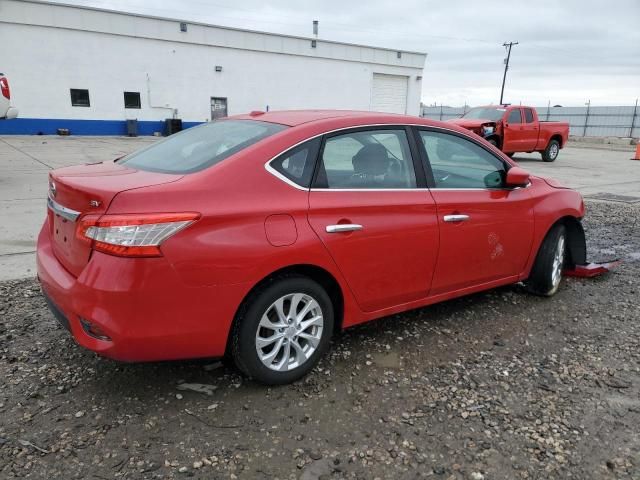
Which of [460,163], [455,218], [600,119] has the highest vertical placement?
[600,119]

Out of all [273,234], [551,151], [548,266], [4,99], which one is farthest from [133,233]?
[551,151]

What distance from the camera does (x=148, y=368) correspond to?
10.4 feet

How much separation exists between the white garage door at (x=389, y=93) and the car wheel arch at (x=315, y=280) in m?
29.9

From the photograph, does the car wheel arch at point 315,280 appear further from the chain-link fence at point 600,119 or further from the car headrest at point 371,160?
the chain-link fence at point 600,119

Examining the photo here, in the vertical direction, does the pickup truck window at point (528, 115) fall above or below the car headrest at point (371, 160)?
above

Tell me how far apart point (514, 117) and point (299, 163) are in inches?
630

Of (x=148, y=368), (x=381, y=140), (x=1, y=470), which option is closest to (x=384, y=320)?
(x=381, y=140)

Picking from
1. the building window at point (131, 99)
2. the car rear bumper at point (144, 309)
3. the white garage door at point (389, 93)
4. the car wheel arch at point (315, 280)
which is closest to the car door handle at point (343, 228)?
the car wheel arch at point (315, 280)

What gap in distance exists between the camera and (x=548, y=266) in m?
4.39

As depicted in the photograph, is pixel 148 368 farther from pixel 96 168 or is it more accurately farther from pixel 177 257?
pixel 96 168

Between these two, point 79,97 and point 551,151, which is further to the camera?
point 79,97

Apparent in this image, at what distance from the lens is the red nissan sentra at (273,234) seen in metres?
2.46

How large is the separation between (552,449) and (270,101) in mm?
27233

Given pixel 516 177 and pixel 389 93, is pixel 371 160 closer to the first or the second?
pixel 516 177
